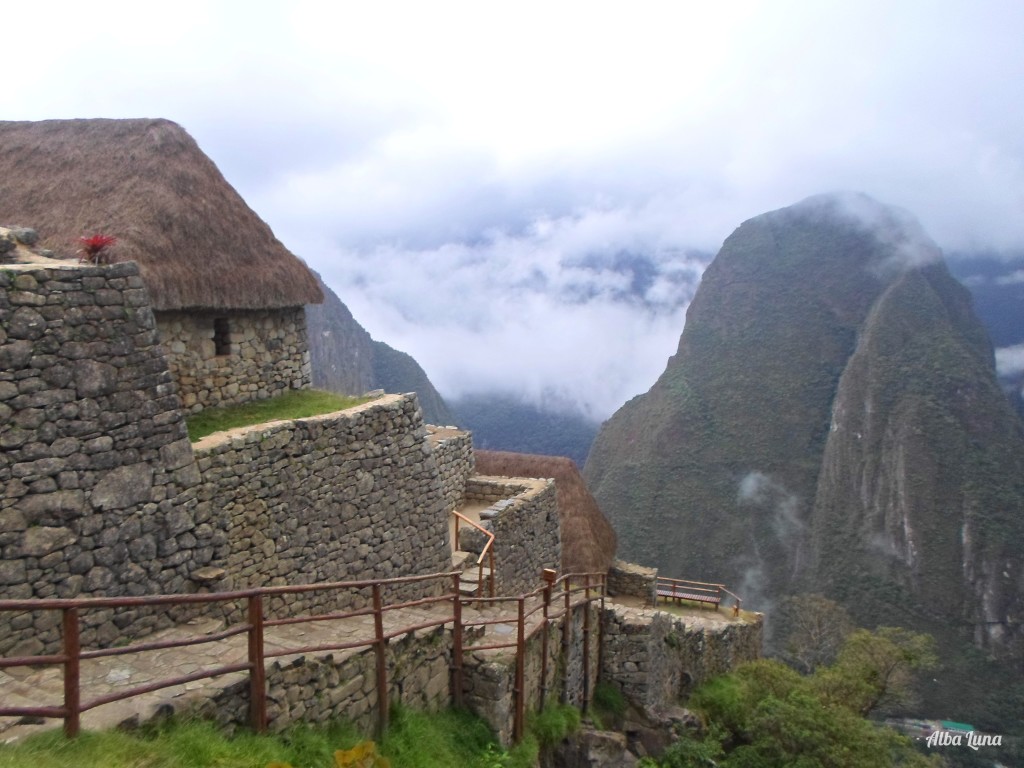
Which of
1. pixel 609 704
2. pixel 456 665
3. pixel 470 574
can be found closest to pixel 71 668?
pixel 456 665

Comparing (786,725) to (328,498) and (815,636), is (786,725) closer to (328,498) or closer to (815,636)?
(328,498)

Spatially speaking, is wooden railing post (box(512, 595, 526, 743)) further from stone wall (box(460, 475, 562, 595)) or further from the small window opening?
the small window opening

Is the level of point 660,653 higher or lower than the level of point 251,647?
lower

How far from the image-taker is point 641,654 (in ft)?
41.7

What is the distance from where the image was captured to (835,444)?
8138 centimetres

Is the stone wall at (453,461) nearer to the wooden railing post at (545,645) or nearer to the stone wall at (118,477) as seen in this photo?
the wooden railing post at (545,645)

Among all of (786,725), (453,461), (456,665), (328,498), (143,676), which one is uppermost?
(328,498)

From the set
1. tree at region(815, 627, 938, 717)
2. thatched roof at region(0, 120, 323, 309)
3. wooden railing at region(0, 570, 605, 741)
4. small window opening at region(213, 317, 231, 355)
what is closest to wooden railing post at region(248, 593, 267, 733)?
wooden railing at region(0, 570, 605, 741)

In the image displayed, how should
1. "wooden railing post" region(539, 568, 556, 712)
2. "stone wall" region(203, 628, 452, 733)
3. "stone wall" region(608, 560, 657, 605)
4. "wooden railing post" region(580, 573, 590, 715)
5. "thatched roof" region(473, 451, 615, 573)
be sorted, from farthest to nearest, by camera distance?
"stone wall" region(608, 560, 657, 605) → "thatched roof" region(473, 451, 615, 573) → "wooden railing post" region(580, 573, 590, 715) → "wooden railing post" region(539, 568, 556, 712) → "stone wall" region(203, 628, 452, 733)

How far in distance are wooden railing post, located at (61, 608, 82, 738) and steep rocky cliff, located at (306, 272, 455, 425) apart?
40809 mm

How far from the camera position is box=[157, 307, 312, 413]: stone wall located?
892cm

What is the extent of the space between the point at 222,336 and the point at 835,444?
80962 mm

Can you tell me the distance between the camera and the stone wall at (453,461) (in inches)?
578

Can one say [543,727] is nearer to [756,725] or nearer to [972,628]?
[756,725]
